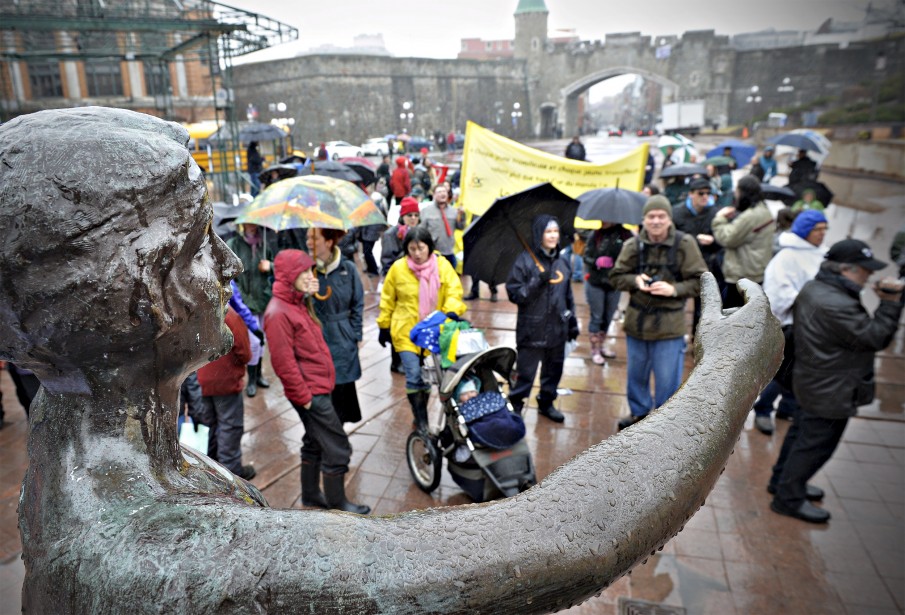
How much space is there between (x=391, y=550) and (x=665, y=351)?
14.9ft

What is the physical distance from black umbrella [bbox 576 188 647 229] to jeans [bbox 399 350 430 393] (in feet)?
8.23

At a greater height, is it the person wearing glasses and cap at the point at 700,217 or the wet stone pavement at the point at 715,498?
the person wearing glasses and cap at the point at 700,217

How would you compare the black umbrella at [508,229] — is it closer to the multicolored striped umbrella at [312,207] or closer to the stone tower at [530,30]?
the multicolored striped umbrella at [312,207]

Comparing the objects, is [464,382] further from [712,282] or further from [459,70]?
[459,70]

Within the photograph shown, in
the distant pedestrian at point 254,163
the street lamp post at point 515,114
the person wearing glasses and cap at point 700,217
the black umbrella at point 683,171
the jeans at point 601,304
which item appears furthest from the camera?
the street lamp post at point 515,114

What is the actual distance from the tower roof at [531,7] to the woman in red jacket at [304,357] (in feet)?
205

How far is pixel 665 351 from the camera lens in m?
4.75

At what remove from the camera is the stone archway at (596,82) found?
53062 millimetres

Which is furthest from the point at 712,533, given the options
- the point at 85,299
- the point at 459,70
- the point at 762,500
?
the point at 459,70

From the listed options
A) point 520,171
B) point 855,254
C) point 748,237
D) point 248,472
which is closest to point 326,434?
point 248,472

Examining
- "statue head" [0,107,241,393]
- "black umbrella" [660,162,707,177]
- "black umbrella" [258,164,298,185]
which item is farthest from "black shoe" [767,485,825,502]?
"black umbrella" [258,164,298,185]

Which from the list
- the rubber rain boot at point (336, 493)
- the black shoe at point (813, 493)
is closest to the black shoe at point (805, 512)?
the black shoe at point (813, 493)

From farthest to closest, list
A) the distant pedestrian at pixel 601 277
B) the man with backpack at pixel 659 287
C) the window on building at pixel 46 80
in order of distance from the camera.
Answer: the window on building at pixel 46 80
the distant pedestrian at pixel 601 277
the man with backpack at pixel 659 287

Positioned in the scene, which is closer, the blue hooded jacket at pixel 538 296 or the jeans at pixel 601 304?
the blue hooded jacket at pixel 538 296
